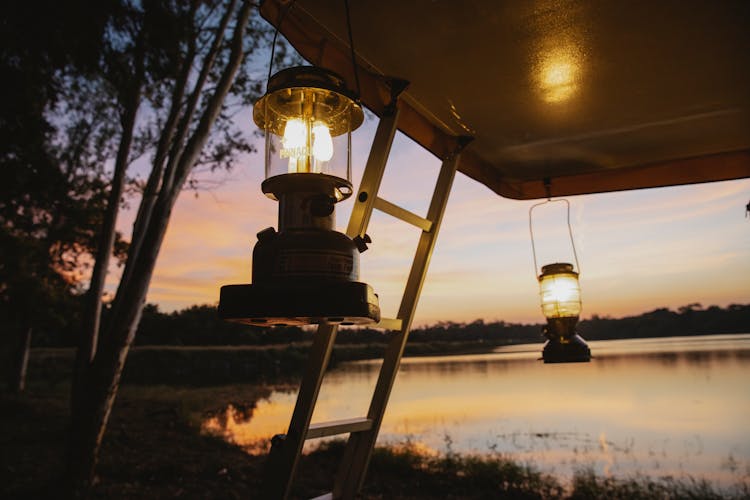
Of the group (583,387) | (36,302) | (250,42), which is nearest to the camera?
(250,42)

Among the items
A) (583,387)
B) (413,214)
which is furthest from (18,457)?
(583,387)

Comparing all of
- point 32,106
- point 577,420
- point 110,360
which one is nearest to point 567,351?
point 110,360

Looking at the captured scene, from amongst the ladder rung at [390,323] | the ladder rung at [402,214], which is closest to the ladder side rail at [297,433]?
the ladder rung at [390,323]

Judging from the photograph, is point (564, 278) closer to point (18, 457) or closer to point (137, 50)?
point (137, 50)

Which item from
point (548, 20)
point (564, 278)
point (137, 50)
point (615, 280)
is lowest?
point (564, 278)

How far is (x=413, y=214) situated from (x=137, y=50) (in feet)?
17.2

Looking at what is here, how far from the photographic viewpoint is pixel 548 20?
157 cm

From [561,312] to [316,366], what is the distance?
6.08ft

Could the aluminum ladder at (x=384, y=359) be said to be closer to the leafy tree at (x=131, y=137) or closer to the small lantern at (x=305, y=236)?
the small lantern at (x=305, y=236)

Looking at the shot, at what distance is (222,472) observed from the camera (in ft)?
23.6

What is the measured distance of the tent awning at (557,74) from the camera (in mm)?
1559

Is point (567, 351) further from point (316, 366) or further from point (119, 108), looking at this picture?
point (119, 108)

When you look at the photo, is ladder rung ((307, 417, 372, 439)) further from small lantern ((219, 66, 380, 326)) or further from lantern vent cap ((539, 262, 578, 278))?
lantern vent cap ((539, 262, 578, 278))

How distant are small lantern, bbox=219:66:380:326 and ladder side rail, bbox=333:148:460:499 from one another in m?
0.87
